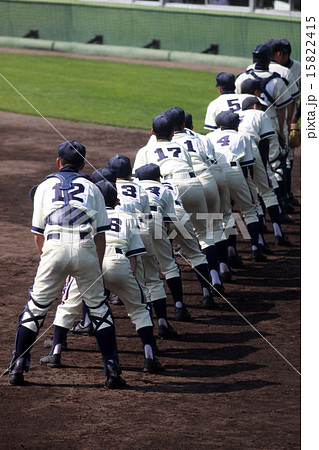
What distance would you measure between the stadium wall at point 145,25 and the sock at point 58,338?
1845cm

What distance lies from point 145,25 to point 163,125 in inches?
735

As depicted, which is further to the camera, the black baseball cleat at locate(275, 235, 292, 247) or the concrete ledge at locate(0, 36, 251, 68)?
the concrete ledge at locate(0, 36, 251, 68)

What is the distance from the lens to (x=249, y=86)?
34.2 feet

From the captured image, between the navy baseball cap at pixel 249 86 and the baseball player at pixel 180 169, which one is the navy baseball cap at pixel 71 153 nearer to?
the baseball player at pixel 180 169

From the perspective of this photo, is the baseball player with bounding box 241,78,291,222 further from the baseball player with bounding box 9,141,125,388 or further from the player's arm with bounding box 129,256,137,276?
the baseball player with bounding box 9,141,125,388

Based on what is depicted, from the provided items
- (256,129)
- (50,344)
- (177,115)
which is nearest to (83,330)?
(50,344)

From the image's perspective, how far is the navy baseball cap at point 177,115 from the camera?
27.6ft

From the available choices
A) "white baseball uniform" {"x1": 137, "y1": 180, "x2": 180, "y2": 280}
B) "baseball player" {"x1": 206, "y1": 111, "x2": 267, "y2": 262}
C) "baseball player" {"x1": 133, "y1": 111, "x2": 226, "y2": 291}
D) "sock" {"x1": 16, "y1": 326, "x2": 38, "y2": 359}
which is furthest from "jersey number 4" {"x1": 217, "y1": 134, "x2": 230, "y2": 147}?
"sock" {"x1": 16, "y1": 326, "x2": 38, "y2": 359}

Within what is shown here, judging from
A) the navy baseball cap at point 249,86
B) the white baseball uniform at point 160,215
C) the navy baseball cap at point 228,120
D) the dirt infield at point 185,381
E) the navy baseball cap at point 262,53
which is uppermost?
the navy baseball cap at point 262,53

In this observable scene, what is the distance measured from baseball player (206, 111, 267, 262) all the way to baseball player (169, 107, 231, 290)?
37 centimetres

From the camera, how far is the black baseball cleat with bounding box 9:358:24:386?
244 inches

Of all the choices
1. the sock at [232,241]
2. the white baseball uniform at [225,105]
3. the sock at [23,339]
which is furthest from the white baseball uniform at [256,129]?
the sock at [23,339]

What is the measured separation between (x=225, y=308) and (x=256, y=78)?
3.79m

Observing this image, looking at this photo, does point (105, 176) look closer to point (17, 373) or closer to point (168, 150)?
point (168, 150)
